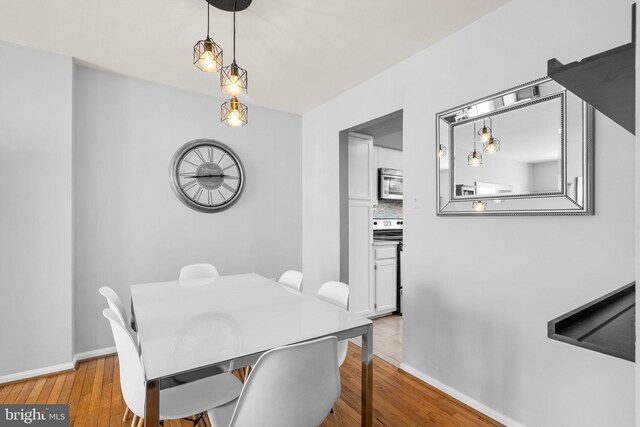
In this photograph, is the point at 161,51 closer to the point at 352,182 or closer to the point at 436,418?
the point at 352,182

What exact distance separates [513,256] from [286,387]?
4.93ft

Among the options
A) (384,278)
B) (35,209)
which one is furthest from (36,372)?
(384,278)

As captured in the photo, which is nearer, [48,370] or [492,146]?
[492,146]

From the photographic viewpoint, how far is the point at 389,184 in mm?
4383

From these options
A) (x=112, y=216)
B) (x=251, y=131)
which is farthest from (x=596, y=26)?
(x=112, y=216)

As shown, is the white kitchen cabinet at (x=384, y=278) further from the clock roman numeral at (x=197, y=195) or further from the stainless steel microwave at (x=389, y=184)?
the clock roman numeral at (x=197, y=195)

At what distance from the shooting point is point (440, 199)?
2.26 meters

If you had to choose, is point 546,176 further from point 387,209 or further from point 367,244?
point 387,209

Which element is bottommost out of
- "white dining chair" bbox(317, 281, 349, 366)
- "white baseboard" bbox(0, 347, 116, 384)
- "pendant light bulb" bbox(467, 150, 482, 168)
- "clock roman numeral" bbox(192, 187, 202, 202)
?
"white baseboard" bbox(0, 347, 116, 384)

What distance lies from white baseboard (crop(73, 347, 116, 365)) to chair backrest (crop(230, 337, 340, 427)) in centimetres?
245

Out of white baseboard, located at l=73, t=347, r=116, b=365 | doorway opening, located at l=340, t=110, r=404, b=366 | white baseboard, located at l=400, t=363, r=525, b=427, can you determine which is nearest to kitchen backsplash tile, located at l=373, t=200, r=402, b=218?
doorway opening, located at l=340, t=110, r=404, b=366

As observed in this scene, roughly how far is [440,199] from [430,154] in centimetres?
35

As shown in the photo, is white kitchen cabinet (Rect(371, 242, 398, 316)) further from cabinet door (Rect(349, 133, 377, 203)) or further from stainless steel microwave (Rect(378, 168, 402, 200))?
stainless steel microwave (Rect(378, 168, 402, 200))

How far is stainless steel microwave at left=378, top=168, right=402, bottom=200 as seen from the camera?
4273 mm
